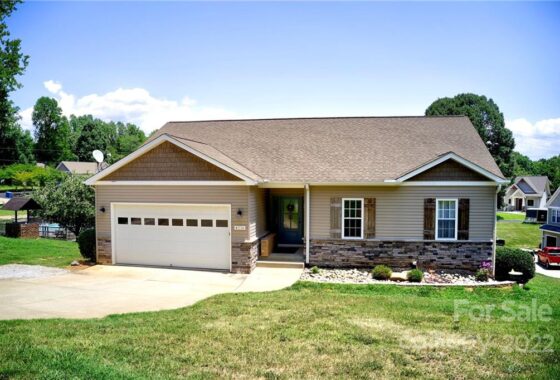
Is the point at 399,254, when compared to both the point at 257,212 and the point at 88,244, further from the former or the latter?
the point at 88,244

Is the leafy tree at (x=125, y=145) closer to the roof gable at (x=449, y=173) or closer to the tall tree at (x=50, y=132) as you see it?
the tall tree at (x=50, y=132)

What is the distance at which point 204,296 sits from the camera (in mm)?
10797

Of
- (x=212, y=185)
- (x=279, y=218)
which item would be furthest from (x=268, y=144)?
(x=212, y=185)

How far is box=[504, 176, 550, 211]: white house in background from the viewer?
224ft

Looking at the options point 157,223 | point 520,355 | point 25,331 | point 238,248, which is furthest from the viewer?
point 157,223

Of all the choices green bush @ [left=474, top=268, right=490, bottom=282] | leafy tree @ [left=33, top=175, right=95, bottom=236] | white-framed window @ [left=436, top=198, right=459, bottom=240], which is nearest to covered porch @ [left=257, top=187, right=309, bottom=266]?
Answer: white-framed window @ [left=436, top=198, right=459, bottom=240]

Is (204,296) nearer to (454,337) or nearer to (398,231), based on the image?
(454,337)

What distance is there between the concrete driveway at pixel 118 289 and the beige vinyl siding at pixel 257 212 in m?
1.48

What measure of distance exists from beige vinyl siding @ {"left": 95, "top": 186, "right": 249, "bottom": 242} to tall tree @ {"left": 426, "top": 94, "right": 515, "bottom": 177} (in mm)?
32128

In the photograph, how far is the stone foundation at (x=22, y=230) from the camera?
2342 centimetres

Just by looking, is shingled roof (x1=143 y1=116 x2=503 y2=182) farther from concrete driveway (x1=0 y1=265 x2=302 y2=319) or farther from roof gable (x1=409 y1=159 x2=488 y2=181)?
concrete driveway (x1=0 y1=265 x2=302 y2=319)

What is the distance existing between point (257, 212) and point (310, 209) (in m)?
1.96

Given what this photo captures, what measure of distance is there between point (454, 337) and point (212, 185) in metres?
8.95

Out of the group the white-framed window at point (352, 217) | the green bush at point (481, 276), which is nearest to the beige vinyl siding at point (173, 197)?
the white-framed window at point (352, 217)
